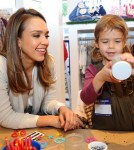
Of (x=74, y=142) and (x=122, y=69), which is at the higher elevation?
(x=122, y=69)

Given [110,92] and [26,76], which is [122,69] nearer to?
[110,92]

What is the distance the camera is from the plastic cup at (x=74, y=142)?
3.03 ft

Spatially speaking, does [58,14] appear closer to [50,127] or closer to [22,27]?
[22,27]

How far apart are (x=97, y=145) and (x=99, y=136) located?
0.41 ft

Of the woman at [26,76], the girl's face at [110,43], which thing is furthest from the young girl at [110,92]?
the woman at [26,76]

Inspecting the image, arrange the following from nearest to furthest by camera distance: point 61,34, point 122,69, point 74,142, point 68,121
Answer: point 122,69 → point 74,142 → point 68,121 → point 61,34

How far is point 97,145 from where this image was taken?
895mm

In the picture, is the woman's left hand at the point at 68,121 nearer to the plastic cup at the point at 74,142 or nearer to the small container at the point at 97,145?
the plastic cup at the point at 74,142

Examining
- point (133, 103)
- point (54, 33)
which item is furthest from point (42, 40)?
point (54, 33)

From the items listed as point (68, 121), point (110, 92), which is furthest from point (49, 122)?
point (110, 92)

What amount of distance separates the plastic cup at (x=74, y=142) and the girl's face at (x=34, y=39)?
54cm

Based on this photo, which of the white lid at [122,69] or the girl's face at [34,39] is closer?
the white lid at [122,69]

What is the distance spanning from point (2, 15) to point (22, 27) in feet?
3.53

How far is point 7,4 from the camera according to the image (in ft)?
8.73
